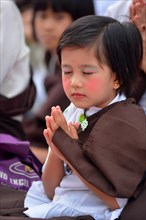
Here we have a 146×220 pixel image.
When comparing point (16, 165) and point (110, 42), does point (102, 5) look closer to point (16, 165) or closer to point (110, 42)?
point (16, 165)

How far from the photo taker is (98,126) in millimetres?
1828

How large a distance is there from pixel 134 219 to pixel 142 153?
0.68ft

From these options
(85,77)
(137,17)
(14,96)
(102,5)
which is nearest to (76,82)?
(85,77)

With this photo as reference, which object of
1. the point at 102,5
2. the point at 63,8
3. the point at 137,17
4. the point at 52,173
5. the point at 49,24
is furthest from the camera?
the point at 49,24

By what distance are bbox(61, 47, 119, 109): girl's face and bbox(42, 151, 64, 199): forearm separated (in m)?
0.25

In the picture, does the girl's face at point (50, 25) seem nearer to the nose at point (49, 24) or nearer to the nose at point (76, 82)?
the nose at point (49, 24)

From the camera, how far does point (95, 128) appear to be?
1825 mm

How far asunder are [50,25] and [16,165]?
5.62ft

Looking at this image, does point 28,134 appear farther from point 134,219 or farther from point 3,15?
point 134,219

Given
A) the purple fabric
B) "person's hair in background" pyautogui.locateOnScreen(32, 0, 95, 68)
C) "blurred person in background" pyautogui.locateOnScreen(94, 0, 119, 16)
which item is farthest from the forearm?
"person's hair in background" pyautogui.locateOnScreen(32, 0, 95, 68)

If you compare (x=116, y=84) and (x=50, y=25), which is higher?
(x=116, y=84)

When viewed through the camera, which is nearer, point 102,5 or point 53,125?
point 53,125

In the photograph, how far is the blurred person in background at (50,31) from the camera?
361cm

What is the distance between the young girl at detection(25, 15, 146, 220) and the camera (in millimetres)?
1771
